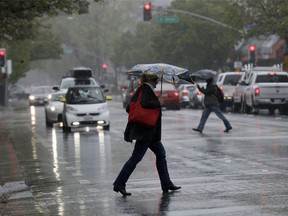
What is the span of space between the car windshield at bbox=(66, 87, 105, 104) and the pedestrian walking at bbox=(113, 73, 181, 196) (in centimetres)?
1798

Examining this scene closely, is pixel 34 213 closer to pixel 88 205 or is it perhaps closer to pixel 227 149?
pixel 88 205

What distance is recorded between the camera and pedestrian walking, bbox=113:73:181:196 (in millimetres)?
12430

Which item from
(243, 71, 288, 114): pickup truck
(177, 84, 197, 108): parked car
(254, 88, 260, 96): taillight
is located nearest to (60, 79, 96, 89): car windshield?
(254, 88, 260, 96): taillight

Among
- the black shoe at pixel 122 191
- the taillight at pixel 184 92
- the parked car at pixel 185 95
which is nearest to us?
the black shoe at pixel 122 191

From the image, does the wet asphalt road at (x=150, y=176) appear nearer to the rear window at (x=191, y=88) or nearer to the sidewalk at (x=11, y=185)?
the sidewalk at (x=11, y=185)

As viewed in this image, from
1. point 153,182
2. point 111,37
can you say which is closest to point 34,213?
point 153,182

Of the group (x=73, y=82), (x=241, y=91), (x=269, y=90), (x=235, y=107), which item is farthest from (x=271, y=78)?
(x=73, y=82)

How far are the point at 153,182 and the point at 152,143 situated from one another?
1.44 metres

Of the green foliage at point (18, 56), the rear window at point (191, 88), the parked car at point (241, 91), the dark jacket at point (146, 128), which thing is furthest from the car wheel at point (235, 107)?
the dark jacket at point (146, 128)

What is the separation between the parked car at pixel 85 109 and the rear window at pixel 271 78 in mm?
11847

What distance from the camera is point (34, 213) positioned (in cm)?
1109

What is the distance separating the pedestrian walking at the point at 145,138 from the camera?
1243cm

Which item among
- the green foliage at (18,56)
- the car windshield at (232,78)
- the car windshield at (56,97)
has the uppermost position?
the green foliage at (18,56)

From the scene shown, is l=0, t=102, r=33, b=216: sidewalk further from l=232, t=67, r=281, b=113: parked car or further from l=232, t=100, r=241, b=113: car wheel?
l=232, t=100, r=241, b=113: car wheel
